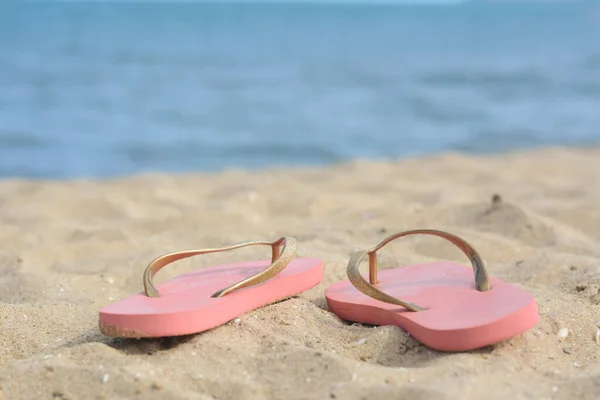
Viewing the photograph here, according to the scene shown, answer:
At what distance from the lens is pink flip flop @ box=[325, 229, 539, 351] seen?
5.30ft

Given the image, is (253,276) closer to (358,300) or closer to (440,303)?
(358,300)

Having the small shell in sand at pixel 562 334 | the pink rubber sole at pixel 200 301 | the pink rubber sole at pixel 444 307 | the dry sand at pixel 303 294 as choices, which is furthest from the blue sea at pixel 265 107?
the small shell in sand at pixel 562 334

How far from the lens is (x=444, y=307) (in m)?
1.77

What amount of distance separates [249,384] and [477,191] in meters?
2.64

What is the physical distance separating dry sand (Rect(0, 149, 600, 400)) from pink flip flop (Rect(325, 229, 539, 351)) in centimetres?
4

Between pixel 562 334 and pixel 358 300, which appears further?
pixel 358 300

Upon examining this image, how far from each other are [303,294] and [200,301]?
16.3 inches

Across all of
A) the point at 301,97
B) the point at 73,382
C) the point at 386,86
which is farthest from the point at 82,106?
the point at 73,382

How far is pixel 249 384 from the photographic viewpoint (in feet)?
4.97

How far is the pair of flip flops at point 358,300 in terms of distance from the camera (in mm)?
1642

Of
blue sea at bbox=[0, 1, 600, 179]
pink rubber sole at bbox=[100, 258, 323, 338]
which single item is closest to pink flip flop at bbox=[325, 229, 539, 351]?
pink rubber sole at bbox=[100, 258, 323, 338]

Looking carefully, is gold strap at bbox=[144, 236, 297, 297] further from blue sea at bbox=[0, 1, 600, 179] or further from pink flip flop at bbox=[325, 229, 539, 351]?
blue sea at bbox=[0, 1, 600, 179]

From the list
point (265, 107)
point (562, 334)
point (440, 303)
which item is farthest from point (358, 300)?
point (265, 107)

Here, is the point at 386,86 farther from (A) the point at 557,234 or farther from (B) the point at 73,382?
(B) the point at 73,382
